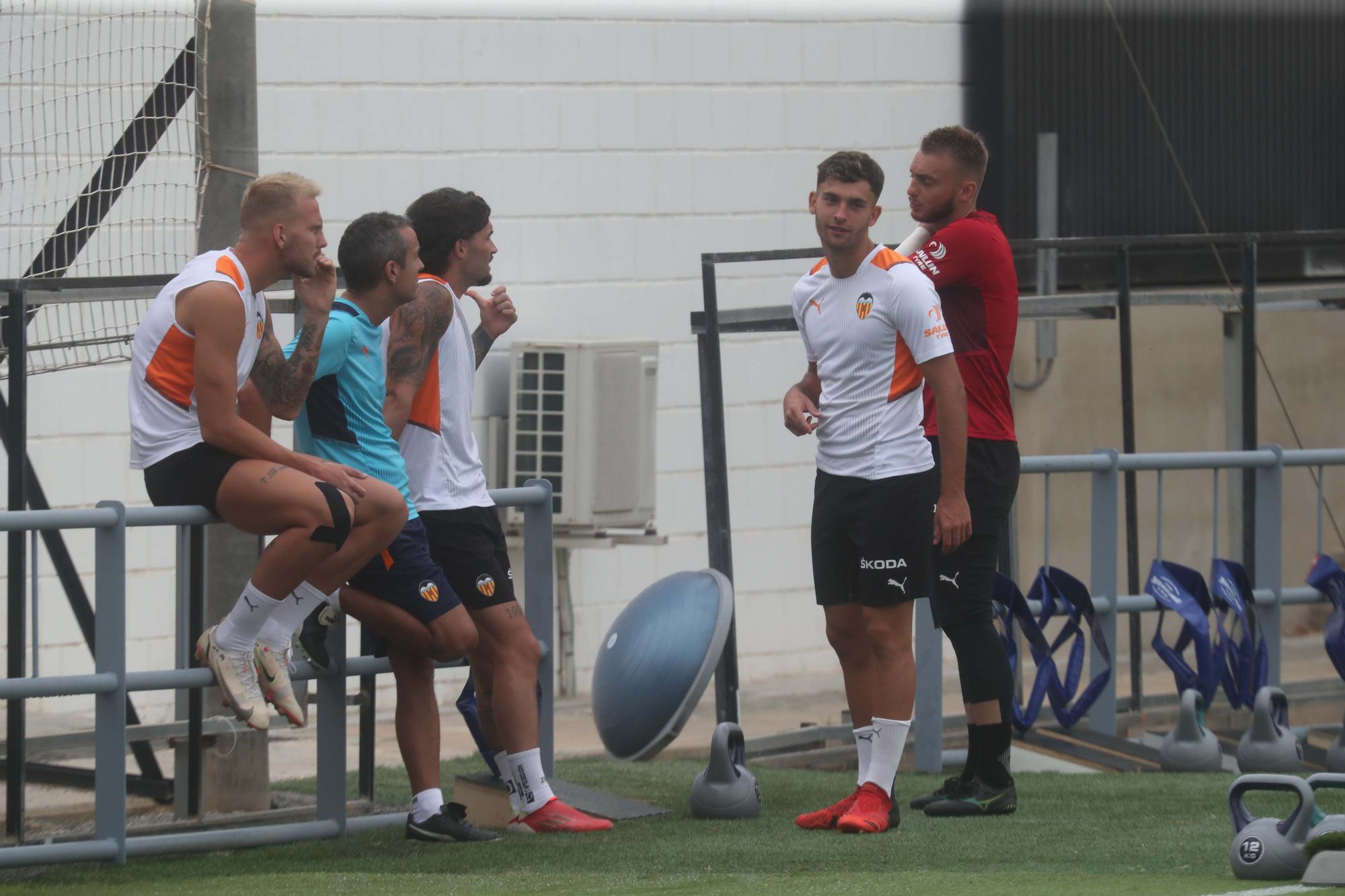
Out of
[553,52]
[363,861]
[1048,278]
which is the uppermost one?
[553,52]

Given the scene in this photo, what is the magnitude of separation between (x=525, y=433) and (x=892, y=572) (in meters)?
4.29

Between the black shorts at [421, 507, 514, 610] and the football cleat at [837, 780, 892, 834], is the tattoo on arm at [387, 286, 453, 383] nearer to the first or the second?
the black shorts at [421, 507, 514, 610]

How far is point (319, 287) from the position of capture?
16.1 ft

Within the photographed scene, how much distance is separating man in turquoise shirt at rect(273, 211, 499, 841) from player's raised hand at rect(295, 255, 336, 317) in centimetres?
6

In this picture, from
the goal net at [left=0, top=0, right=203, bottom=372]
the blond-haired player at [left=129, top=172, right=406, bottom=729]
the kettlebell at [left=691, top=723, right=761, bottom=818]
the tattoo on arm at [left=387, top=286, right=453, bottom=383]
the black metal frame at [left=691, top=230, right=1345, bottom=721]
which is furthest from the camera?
the goal net at [left=0, top=0, right=203, bottom=372]

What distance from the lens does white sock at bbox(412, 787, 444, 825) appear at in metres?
5.21

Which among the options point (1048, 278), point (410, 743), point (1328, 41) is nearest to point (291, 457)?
point (410, 743)

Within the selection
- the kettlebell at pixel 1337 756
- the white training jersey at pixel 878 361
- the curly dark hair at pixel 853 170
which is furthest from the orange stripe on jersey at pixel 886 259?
the kettlebell at pixel 1337 756

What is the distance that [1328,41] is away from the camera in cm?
1177

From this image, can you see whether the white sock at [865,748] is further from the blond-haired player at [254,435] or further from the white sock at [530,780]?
the blond-haired player at [254,435]

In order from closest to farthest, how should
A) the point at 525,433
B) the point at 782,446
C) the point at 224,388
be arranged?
the point at 224,388
the point at 525,433
the point at 782,446

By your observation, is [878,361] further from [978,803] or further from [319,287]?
[319,287]

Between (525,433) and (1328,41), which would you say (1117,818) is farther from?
(1328,41)

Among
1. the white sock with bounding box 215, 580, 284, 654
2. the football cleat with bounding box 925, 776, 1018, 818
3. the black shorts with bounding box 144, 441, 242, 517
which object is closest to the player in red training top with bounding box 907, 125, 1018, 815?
the football cleat with bounding box 925, 776, 1018, 818
